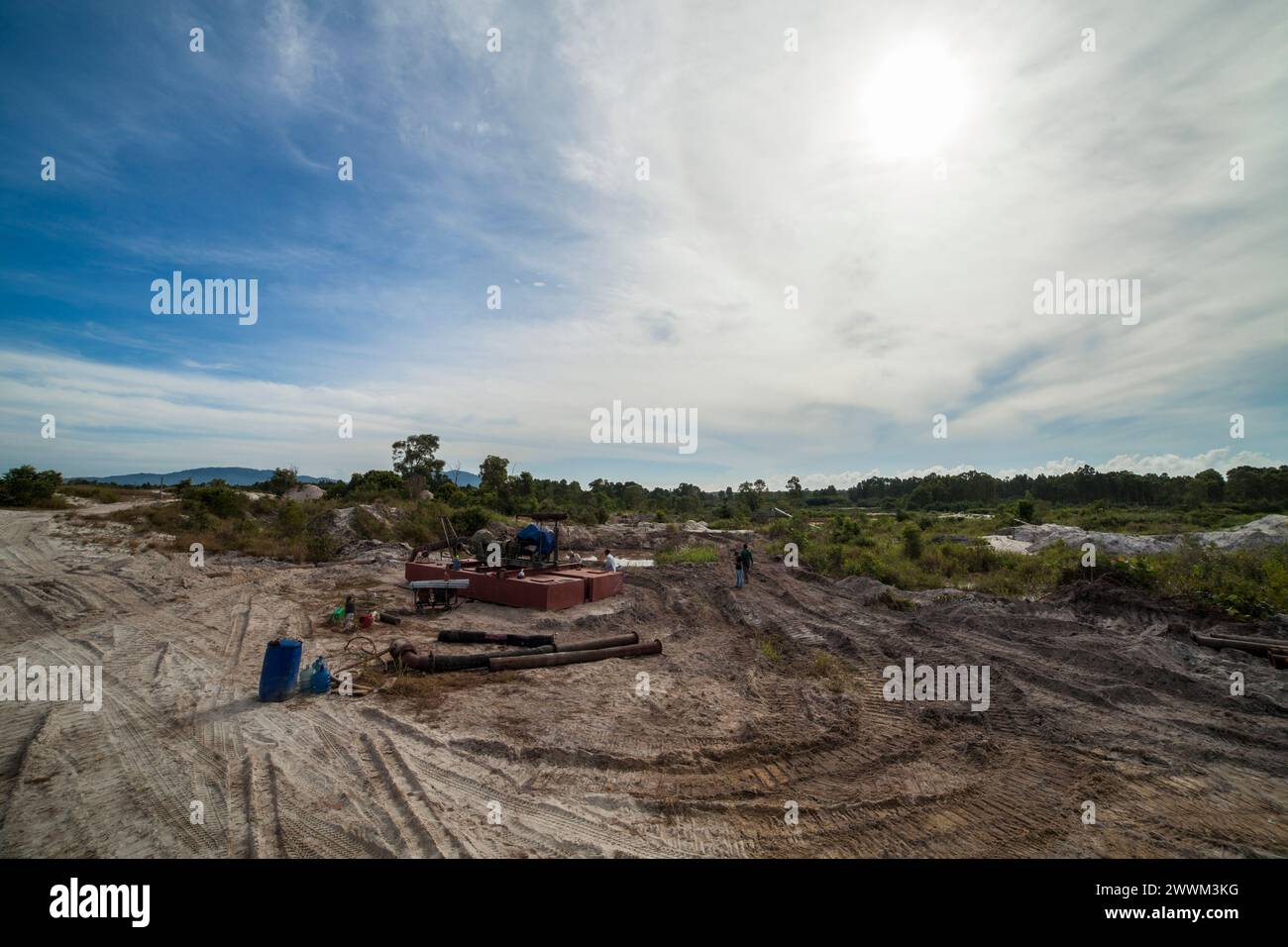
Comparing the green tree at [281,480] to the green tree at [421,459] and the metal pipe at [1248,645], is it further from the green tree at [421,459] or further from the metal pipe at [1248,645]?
the metal pipe at [1248,645]

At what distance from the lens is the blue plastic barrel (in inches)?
267

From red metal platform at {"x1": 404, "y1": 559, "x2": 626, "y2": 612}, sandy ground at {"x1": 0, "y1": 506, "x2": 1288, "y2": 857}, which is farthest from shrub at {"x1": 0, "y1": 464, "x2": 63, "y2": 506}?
red metal platform at {"x1": 404, "y1": 559, "x2": 626, "y2": 612}

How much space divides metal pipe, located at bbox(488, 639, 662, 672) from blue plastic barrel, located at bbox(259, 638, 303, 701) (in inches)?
110

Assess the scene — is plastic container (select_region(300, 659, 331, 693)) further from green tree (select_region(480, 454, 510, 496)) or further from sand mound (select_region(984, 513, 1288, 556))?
green tree (select_region(480, 454, 510, 496))

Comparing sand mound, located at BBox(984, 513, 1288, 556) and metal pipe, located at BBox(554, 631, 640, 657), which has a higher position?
sand mound, located at BBox(984, 513, 1288, 556)

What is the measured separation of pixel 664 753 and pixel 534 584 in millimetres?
7596

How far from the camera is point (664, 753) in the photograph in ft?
19.0

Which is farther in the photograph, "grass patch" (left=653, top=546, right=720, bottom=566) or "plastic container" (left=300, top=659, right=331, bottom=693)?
"grass patch" (left=653, top=546, right=720, bottom=566)

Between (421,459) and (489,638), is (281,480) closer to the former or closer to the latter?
Answer: (421,459)

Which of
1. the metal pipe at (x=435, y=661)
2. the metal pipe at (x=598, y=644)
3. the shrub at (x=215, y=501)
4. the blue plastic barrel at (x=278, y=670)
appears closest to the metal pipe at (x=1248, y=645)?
the metal pipe at (x=598, y=644)

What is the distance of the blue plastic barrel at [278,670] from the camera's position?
6.78 metres

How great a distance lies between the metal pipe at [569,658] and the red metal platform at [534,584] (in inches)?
141

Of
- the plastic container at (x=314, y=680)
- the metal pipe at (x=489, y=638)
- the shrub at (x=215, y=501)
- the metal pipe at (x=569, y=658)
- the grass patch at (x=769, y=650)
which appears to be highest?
the shrub at (x=215, y=501)
